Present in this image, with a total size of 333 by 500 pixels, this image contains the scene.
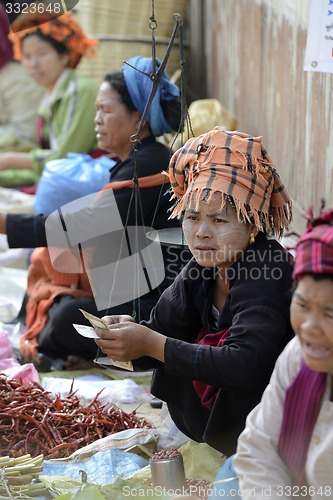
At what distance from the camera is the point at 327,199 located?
435 cm

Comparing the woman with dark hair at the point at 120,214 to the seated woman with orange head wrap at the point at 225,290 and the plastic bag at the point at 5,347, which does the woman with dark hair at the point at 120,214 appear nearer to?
the plastic bag at the point at 5,347

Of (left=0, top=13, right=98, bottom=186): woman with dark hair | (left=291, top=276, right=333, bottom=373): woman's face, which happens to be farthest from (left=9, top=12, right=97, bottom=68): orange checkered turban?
(left=291, top=276, right=333, bottom=373): woman's face

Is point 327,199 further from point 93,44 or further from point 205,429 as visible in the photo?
point 93,44

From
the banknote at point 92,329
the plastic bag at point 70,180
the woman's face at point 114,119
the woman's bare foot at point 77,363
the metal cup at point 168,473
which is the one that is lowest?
the woman's bare foot at point 77,363

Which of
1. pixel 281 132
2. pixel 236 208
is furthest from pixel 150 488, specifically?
pixel 281 132

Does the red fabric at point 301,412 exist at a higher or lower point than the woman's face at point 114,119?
lower

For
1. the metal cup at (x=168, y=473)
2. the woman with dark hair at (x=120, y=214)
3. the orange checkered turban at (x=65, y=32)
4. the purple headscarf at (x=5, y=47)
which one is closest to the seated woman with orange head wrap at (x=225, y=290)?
the metal cup at (x=168, y=473)

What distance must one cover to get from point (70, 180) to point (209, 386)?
94.0 inches

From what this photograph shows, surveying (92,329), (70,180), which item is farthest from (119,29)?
(92,329)

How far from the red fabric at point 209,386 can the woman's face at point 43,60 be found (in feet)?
14.3

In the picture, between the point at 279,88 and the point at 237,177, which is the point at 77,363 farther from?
the point at 279,88

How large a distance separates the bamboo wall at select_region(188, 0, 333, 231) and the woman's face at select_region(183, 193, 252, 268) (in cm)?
148

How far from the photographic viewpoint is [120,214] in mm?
4262

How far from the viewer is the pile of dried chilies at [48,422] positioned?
338 cm
